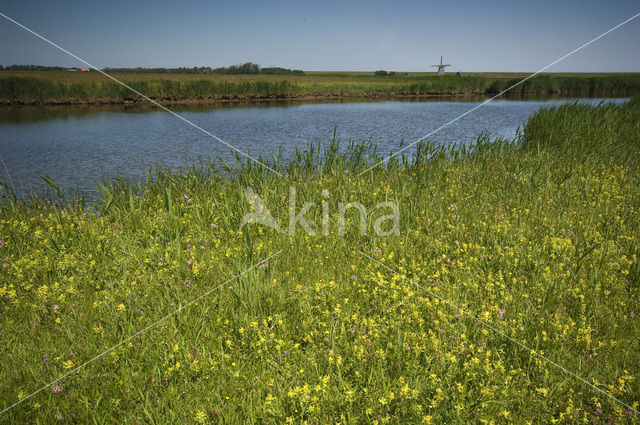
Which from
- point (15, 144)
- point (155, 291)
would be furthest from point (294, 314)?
point (15, 144)

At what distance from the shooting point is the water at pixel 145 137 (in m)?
12.7

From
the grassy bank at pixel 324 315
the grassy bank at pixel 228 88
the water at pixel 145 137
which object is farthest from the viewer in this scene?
the grassy bank at pixel 228 88

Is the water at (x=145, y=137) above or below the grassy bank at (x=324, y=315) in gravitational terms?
above

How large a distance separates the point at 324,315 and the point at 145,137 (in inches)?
693

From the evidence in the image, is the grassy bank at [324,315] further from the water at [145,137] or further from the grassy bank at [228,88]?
the grassy bank at [228,88]

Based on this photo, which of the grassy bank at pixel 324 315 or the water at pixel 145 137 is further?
the water at pixel 145 137

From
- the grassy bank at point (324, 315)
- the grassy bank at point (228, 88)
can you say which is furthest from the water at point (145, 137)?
the grassy bank at point (324, 315)

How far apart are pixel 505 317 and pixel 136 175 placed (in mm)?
11223

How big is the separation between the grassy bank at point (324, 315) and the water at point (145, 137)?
568 cm

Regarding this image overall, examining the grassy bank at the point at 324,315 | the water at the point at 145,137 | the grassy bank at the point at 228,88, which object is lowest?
the grassy bank at the point at 324,315

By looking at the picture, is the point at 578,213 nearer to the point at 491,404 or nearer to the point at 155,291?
the point at 491,404

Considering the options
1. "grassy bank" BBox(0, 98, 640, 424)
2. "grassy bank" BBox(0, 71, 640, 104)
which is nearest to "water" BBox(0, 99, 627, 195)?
"grassy bank" BBox(0, 71, 640, 104)

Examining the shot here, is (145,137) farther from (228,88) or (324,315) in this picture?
(228,88)

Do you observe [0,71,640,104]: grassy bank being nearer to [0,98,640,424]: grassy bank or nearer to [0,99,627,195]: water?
[0,99,627,195]: water
